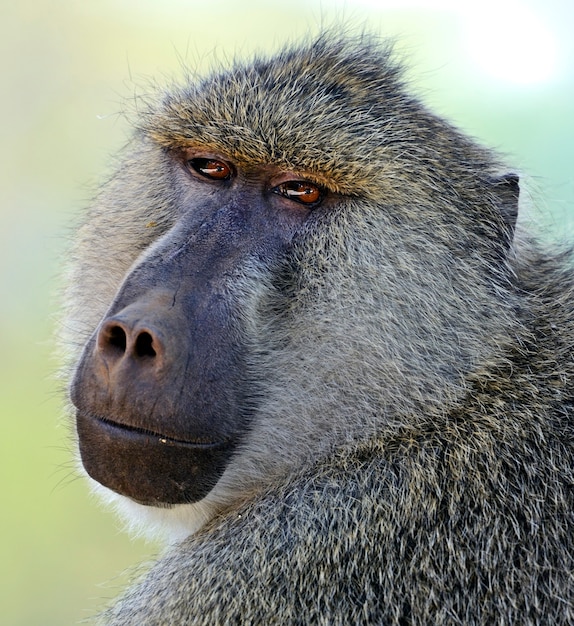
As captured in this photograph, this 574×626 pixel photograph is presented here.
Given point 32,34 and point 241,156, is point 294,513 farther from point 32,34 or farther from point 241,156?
point 32,34

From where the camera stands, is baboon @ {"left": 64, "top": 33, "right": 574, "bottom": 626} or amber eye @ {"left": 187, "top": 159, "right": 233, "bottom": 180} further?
amber eye @ {"left": 187, "top": 159, "right": 233, "bottom": 180}

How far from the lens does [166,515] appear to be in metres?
3.03

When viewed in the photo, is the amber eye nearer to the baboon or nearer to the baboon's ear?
the baboon

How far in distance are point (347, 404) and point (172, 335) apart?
0.69 metres

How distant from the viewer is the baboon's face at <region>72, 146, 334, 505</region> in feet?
8.51

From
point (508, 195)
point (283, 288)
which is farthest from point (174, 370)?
point (508, 195)

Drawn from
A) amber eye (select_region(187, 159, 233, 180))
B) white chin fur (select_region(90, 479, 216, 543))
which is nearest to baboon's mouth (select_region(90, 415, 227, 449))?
white chin fur (select_region(90, 479, 216, 543))

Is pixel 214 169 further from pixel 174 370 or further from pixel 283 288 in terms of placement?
pixel 174 370

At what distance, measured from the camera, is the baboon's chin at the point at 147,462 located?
2621mm

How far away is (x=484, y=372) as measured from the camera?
3.01 metres

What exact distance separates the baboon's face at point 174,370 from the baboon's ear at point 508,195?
2.64 feet

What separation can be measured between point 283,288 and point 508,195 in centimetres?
97

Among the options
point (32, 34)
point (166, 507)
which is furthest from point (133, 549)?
point (32, 34)

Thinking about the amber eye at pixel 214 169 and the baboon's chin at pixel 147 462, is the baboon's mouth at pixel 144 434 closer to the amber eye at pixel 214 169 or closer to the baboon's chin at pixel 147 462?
the baboon's chin at pixel 147 462
